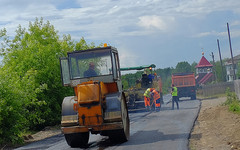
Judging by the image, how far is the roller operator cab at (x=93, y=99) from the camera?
10.3 metres

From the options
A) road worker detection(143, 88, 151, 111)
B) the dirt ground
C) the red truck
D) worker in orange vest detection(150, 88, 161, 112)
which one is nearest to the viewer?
the dirt ground

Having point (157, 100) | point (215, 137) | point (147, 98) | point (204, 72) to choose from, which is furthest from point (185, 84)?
point (204, 72)

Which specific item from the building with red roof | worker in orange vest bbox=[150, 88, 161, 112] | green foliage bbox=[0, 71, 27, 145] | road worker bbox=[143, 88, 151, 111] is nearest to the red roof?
the building with red roof

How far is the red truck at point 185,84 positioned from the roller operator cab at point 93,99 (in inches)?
967

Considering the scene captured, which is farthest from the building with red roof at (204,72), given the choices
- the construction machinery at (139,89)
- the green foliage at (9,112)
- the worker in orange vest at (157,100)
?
the green foliage at (9,112)

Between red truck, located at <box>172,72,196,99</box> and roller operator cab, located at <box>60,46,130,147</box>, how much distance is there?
2457 cm

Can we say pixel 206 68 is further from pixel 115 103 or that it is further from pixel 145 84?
pixel 115 103

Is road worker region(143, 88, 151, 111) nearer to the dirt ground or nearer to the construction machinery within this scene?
the construction machinery

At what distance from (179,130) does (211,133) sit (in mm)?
1295

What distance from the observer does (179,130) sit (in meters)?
12.9

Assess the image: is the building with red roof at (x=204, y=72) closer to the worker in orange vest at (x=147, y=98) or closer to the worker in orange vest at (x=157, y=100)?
the worker in orange vest at (x=147, y=98)

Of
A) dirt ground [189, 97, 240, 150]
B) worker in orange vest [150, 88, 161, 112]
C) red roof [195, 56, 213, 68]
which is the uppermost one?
red roof [195, 56, 213, 68]

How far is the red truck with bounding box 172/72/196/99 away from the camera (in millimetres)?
35531

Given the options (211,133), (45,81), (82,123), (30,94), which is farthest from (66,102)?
(45,81)
